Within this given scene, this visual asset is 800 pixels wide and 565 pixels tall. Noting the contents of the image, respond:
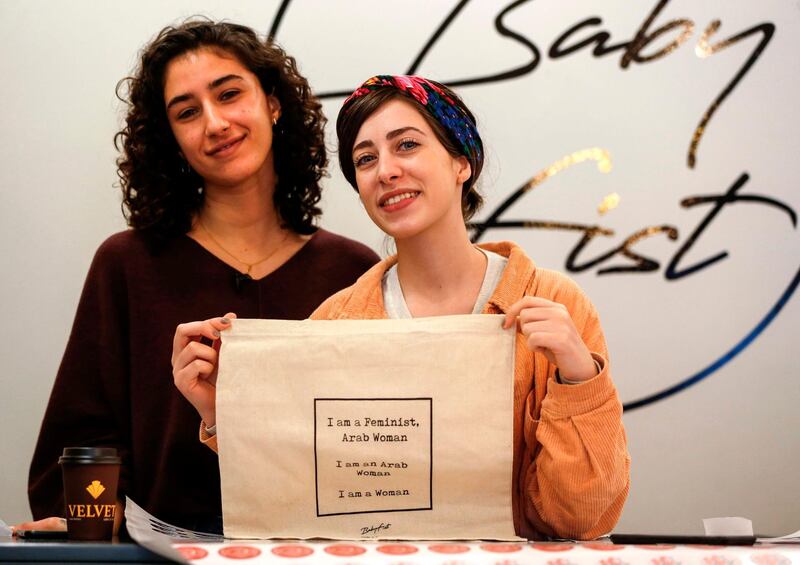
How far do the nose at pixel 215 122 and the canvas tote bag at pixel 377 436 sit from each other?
0.75 m

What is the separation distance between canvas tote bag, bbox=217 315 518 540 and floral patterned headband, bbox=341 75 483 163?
1.38 ft

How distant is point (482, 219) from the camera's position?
7.33 ft

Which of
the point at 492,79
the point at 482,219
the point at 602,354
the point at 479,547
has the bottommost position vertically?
the point at 479,547

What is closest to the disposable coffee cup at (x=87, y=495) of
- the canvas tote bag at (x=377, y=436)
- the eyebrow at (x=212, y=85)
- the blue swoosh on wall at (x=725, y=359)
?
the canvas tote bag at (x=377, y=436)

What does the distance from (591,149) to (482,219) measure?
0.34m

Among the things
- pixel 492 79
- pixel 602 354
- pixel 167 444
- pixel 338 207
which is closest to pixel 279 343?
pixel 602 354

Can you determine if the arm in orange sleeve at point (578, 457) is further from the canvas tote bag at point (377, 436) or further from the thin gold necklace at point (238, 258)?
the thin gold necklace at point (238, 258)

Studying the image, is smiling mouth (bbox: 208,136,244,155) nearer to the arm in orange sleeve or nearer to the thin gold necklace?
the thin gold necklace

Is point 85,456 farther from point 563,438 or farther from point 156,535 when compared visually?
point 563,438

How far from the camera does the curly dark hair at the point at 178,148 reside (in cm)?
190

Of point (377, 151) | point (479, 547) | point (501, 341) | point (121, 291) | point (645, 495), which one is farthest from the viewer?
point (645, 495)

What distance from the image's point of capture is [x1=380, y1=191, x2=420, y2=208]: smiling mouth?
1.45 m

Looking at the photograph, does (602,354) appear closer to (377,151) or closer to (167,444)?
(377,151)

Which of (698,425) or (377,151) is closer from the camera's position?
(377,151)
